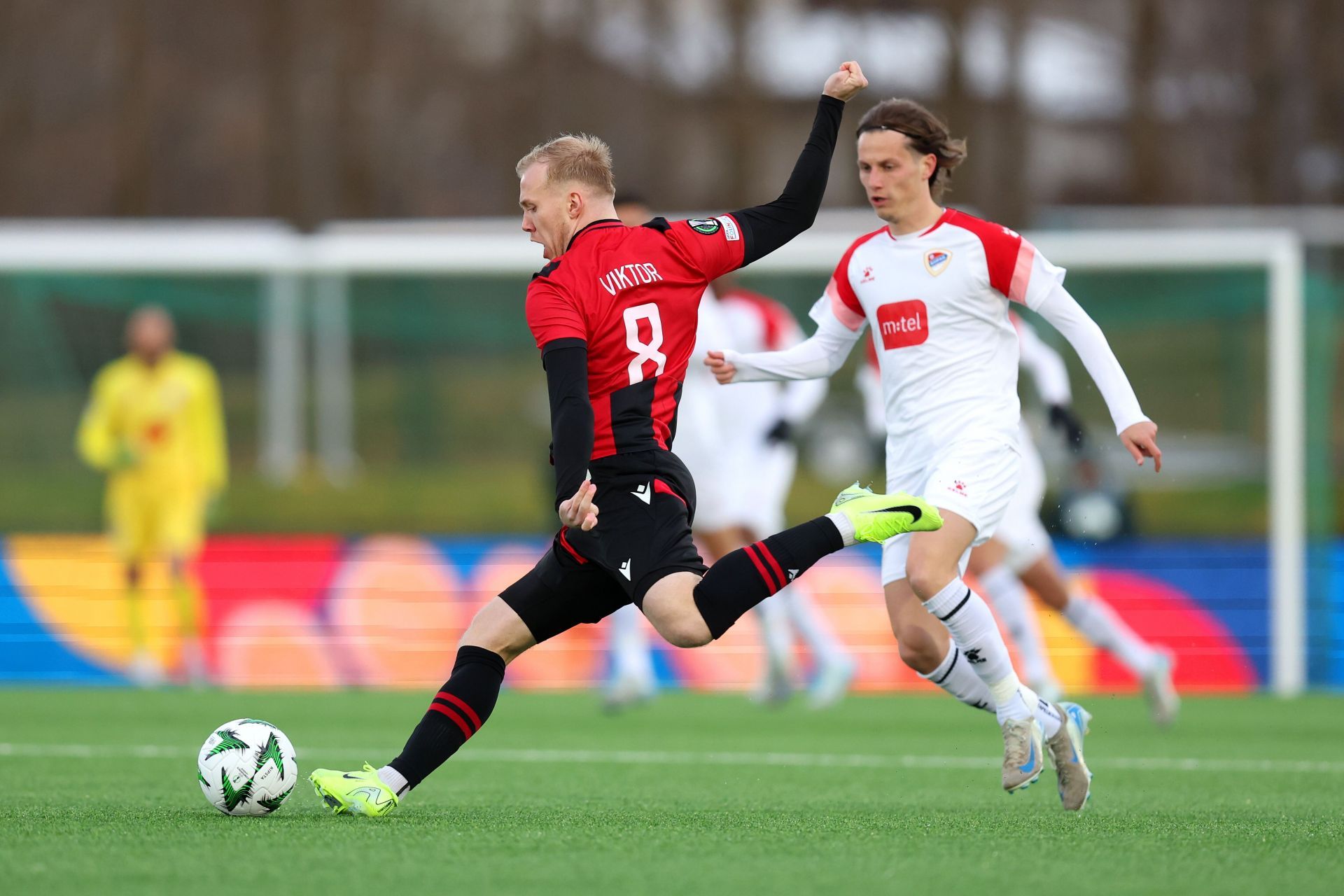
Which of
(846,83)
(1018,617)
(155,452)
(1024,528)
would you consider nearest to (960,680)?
(846,83)

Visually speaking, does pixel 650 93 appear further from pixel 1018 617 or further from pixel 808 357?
pixel 808 357

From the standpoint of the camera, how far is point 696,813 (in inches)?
206

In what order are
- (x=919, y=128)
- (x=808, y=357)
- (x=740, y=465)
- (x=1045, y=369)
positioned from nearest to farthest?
(x=919, y=128)
(x=808, y=357)
(x=1045, y=369)
(x=740, y=465)

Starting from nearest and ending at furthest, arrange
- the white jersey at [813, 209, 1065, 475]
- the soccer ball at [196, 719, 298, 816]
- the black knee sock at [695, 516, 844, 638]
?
the black knee sock at [695, 516, 844, 638] → the soccer ball at [196, 719, 298, 816] → the white jersey at [813, 209, 1065, 475]

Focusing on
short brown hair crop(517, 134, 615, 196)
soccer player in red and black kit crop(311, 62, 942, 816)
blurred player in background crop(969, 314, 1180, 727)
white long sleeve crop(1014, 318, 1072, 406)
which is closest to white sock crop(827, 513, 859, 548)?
soccer player in red and black kit crop(311, 62, 942, 816)

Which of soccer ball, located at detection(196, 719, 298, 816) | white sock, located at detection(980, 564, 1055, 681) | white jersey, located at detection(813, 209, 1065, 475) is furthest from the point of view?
white sock, located at detection(980, 564, 1055, 681)

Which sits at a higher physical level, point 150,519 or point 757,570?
point 150,519

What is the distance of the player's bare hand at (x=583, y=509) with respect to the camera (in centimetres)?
453

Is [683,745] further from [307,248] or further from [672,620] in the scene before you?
[307,248]

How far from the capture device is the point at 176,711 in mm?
9211

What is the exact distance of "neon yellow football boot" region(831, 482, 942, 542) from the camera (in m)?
4.85

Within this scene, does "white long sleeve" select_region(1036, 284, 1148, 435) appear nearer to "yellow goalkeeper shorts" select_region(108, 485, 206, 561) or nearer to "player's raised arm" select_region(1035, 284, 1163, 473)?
"player's raised arm" select_region(1035, 284, 1163, 473)

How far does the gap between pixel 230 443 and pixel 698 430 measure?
6398 millimetres

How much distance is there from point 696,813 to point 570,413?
1.36 meters
